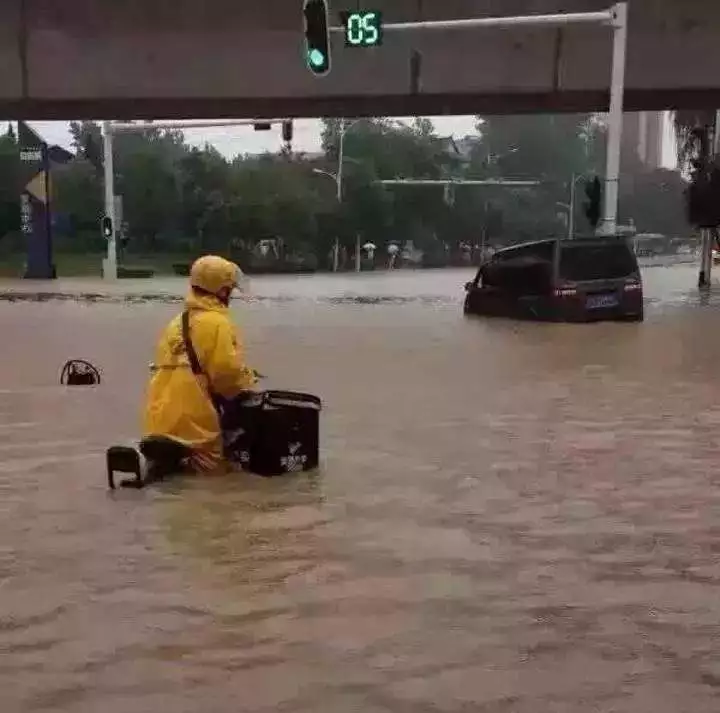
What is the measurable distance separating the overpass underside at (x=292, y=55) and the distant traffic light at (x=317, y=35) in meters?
2.02

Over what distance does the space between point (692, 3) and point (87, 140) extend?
35455 millimetres

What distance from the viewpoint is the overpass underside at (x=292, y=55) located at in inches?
742

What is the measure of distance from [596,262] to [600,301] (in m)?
0.65

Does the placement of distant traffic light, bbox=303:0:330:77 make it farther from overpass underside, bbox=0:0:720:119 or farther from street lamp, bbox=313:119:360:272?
street lamp, bbox=313:119:360:272

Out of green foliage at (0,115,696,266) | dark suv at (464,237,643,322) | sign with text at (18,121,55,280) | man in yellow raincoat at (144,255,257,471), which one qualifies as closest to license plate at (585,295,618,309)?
dark suv at (464,237,643,322)

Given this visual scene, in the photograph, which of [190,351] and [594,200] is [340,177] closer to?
[594,200]

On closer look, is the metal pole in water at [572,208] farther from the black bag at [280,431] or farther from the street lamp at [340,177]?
the black bag at [280,431]

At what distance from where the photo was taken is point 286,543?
5.27 meters

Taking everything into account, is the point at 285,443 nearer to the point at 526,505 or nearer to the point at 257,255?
the point at 526,505

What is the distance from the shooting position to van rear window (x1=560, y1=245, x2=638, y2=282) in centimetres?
1811

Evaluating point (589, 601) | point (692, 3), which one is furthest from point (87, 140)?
point (589, 601)

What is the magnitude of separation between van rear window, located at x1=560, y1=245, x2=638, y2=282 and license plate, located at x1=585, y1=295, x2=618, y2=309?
12.6 inches

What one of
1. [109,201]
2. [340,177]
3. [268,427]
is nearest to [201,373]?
[268,427]

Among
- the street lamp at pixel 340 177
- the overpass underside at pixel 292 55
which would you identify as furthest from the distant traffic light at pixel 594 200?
the street lamp at pixel 340 177
